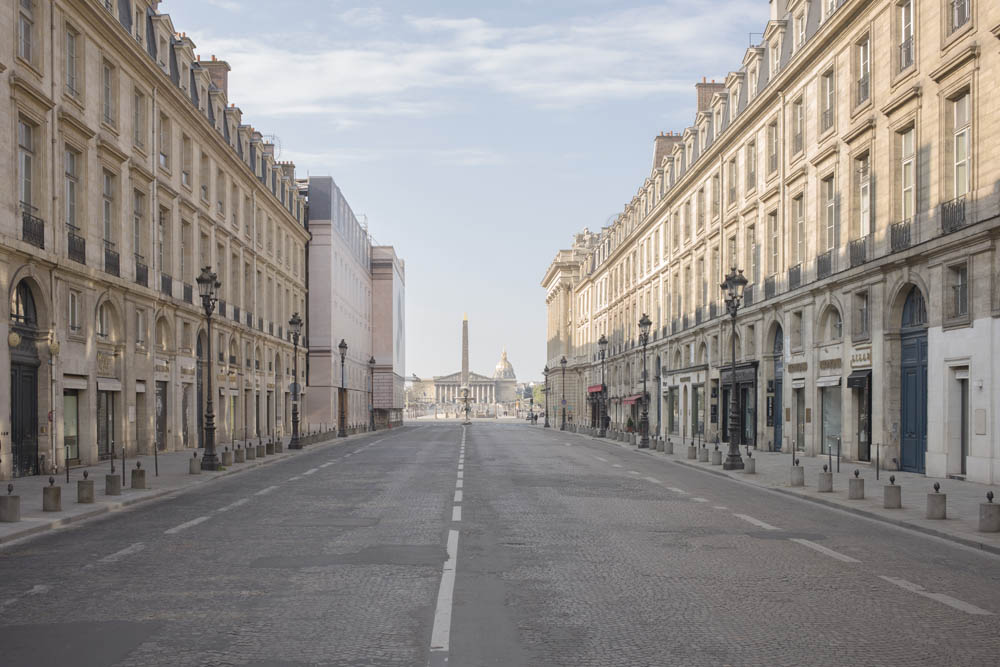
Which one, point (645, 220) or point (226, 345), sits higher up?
A: point (645, 220)

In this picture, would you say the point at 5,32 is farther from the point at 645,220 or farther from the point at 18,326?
the point at 645,220

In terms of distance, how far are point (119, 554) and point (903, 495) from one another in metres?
15.2

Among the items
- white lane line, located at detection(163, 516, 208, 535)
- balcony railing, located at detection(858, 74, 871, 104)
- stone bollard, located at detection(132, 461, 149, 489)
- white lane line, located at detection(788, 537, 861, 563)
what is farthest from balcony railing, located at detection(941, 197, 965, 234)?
stone bollard, located at detection(132, 461, 149, 489)

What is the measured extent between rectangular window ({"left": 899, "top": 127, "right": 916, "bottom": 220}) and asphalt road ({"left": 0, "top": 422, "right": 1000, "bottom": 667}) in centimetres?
1342

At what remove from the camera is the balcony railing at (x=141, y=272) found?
3438 centimetres

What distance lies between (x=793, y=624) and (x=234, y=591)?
525 centimetres

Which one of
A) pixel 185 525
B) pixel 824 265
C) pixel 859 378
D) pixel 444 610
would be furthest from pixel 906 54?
pixel 444 610

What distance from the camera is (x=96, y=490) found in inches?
816

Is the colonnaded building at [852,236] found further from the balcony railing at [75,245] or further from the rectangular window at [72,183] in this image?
the rectangular window at [72,183]

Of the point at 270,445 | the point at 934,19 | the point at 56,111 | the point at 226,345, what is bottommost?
the point at 270,445

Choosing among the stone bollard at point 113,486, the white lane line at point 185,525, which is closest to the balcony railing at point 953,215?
the white lane line at point 185,525

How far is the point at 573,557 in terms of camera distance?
459 inches

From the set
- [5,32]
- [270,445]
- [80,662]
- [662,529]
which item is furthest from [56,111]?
[80,662]

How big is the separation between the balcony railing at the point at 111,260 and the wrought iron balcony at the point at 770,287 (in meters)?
24.9
